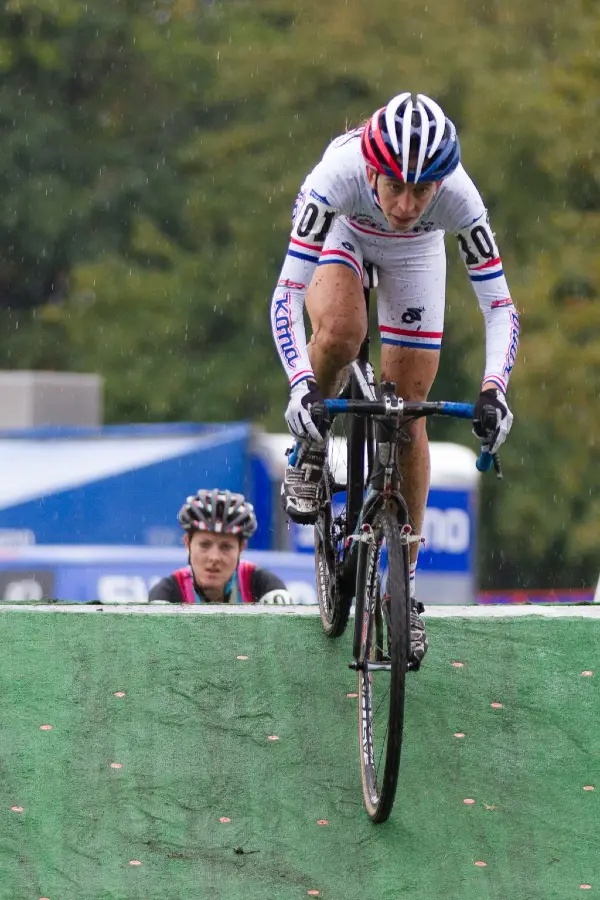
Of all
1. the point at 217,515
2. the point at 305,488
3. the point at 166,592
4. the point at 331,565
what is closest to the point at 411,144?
the point at 305,488

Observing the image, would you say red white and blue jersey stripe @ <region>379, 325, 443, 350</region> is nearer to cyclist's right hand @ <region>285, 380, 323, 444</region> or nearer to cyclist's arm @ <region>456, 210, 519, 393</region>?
cyclist's arm @ <region>456, 210, 519, 393</region>

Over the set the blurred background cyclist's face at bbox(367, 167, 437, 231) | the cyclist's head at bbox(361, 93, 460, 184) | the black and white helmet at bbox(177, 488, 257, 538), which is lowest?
the black and white helmet at bbox(177, 488, 257, 538)

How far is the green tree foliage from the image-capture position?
24438mm

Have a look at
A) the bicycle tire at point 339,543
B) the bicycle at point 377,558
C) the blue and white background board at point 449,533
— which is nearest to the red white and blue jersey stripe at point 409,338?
the bicycle at point 377,558

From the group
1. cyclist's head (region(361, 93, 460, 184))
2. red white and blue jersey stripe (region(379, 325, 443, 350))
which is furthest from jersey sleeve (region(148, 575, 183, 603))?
cyclist's head (region(361, 93, 460, 184))

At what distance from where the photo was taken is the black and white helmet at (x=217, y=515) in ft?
29.9

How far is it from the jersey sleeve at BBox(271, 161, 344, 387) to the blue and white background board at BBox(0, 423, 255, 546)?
31.2ft

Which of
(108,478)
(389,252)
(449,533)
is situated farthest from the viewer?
(449,533)

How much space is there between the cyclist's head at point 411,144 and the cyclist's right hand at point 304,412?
2.67 feet

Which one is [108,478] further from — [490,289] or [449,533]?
[490,289]

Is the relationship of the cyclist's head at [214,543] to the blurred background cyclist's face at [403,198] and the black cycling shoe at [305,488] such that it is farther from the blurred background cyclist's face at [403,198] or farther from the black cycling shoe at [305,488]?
the blurred background cyclist's face at [403,198]

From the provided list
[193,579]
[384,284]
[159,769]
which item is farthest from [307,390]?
[193,579]

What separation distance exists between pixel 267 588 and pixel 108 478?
7.25m

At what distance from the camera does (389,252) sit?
6.95 m
